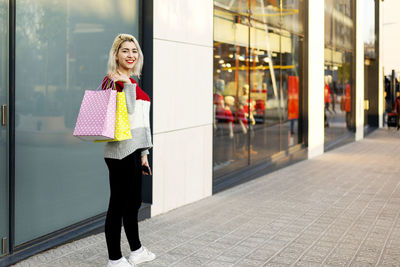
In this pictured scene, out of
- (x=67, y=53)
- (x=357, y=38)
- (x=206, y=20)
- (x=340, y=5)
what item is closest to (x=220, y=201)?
(x=206, y=20)

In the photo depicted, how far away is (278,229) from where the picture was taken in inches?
243

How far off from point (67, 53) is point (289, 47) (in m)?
7.87

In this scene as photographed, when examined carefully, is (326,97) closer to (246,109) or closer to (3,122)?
(246,109)

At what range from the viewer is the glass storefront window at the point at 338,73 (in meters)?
15.9

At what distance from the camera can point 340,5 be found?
57.9 ft

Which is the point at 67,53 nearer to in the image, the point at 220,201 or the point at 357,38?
the point at 220,201

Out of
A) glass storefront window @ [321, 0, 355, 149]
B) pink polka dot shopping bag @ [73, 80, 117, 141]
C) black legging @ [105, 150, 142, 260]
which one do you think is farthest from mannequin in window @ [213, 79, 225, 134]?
glass storefront window @ [321, 0, 355, 149]

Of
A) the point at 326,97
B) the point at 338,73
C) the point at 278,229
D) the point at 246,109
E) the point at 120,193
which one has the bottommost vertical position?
the point at 278,229

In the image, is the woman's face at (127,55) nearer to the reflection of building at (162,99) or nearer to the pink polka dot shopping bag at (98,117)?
the pink polka dot shopping bag at (98,117)

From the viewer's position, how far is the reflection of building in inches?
191

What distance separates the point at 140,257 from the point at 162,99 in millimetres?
2506

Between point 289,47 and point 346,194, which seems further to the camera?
point 289,47

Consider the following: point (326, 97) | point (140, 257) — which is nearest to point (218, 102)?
point (140, 257)

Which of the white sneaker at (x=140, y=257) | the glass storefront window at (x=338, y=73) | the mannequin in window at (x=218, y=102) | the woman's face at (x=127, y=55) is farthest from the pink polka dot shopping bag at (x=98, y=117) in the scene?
the glass storefront window at (x=338, y=73)
